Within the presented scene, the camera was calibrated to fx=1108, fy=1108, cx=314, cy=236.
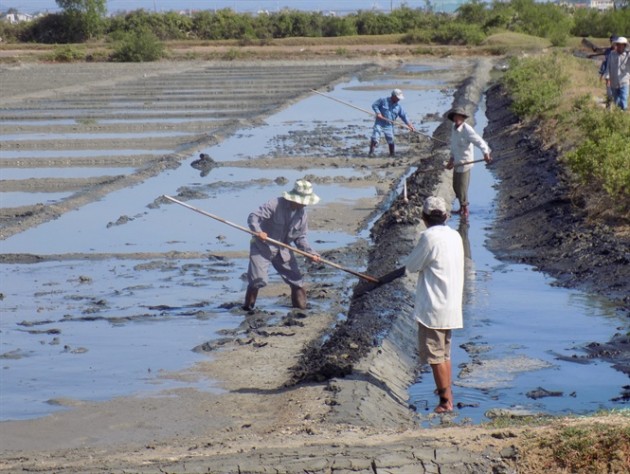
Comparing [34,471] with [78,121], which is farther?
[78,121]

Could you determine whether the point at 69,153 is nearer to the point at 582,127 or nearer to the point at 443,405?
the point at 582,127

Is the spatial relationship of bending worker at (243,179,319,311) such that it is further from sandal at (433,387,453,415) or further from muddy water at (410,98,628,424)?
sandal at (433,387,453,415)

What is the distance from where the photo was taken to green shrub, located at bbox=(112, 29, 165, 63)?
49531 millimetres

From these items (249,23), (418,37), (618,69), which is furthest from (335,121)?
(249,23)

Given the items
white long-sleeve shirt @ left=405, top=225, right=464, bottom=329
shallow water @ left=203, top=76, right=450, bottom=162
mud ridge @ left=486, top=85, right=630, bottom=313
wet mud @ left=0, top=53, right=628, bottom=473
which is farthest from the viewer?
shallow water @ left=203, top=76, right=450, bottom=162

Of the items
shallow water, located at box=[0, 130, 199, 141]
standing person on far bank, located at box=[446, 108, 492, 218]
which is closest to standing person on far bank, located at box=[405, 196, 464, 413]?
standing person on far bank, located at box=[446, 108, 492, 218]

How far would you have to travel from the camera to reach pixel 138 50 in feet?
163

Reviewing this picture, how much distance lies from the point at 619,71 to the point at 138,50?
35.2 metres

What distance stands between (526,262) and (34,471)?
7.25 metres

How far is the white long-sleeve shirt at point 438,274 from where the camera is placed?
6.69m

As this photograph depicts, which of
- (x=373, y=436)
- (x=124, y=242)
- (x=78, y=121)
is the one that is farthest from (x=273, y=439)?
(x=78, y=121)

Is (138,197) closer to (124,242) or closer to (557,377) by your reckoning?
(124,242)

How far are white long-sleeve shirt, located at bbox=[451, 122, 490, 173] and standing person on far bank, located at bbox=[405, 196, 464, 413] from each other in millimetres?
6265

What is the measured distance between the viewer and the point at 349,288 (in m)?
10.8
